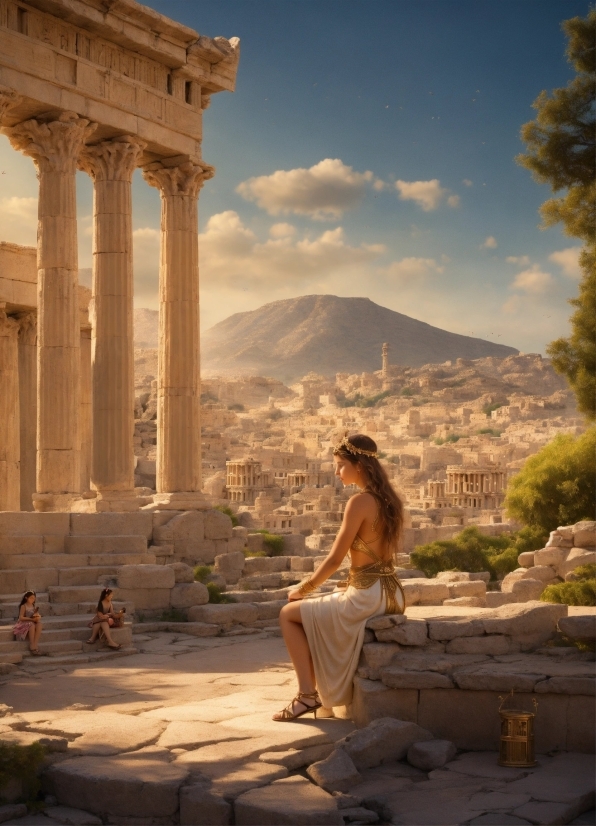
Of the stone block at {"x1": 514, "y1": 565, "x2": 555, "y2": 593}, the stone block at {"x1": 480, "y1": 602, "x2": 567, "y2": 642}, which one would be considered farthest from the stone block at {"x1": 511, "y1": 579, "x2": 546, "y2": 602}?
the stone block at {"x1": 480, "y1": 602, "x2": 567, "y2": 642}

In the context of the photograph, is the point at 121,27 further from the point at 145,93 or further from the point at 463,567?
the point at 463,567

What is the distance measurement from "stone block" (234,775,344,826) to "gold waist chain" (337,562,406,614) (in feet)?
6.08

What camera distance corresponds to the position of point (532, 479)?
81.8ft

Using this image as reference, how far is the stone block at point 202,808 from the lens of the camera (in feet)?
18.8

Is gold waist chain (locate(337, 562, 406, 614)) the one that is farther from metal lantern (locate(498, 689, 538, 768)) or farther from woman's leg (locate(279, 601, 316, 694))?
metal lantern (locate(498, 689, 538, 768))

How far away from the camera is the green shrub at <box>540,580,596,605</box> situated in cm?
1339

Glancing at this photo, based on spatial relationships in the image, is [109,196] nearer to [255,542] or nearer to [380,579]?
[255,542]

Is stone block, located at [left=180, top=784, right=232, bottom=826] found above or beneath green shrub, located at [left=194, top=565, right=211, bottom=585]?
beneath

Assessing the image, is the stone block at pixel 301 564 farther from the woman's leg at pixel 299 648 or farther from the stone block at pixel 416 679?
the stone block at pixel 416 679

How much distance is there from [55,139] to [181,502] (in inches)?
240

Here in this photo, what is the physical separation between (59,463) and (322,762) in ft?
35.4

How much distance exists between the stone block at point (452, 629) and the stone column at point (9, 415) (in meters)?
14.1

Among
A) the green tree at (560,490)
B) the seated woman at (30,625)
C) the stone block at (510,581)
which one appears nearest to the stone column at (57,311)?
the seated woman at (30,625)

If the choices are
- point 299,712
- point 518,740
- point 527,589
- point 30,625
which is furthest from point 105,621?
point 527,589
